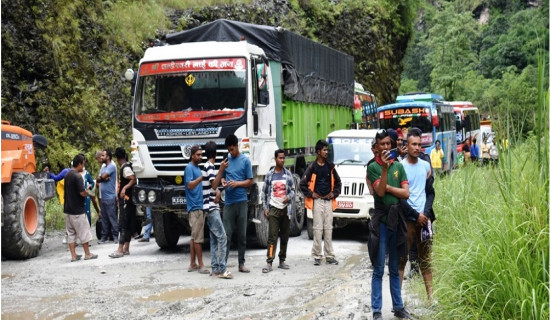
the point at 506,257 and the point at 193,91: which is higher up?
the point at 193,91

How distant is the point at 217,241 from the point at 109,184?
4.75 metres

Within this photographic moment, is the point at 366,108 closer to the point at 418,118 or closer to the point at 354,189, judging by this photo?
the point at 418,118

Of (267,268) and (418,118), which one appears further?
(418,118)

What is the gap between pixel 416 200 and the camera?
8.31m

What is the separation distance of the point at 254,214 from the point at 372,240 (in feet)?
20.3

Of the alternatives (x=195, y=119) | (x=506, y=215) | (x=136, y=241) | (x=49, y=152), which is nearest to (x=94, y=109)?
(x=49, y=152)

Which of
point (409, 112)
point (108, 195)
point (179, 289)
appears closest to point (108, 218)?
point (108, 195)

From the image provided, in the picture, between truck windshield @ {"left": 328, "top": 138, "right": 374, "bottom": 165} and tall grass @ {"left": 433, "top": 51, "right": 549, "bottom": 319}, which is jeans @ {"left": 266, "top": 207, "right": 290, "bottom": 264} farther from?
tall grass @ {"left": 433, "top": 51, "right": 549, "bottom": 319}

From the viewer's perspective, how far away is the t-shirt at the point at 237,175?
11602mm

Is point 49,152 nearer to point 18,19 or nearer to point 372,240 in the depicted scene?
point 18,19

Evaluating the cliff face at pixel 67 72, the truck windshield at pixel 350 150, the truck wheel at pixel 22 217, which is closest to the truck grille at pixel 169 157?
the truck wheel at pixel 22 217

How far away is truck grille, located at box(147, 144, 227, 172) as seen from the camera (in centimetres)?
1340

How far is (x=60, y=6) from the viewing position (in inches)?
899

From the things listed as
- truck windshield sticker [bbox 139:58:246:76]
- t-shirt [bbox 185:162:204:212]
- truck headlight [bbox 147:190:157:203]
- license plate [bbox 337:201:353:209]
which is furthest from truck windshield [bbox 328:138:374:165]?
t-shirt [bbox 185:162:204:212]
